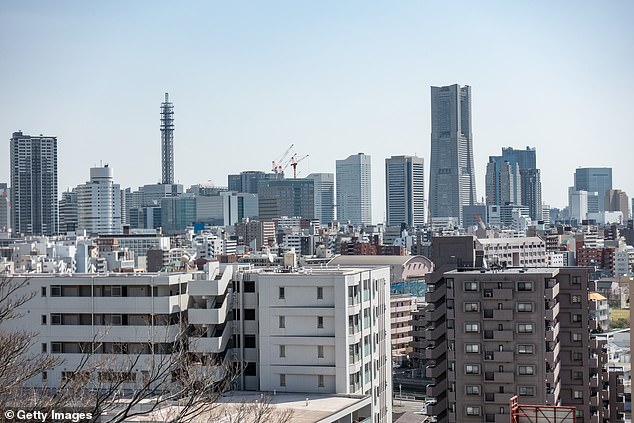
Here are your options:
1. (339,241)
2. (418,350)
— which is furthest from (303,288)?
(339,241)

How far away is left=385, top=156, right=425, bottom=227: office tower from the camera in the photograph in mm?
111938

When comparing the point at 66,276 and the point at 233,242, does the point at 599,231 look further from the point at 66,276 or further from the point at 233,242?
the point at 66,276

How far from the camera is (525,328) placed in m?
12.5

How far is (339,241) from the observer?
56156 millimetres

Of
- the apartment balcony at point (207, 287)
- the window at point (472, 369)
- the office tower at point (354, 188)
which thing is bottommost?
the window at point (472, 369)

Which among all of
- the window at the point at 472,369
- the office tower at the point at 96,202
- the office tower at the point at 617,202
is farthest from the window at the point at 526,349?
the office tower at the point at 96,202

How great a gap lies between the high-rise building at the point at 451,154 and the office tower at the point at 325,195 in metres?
12.8

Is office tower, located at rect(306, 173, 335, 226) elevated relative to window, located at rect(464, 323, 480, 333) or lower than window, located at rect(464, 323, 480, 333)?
elevated

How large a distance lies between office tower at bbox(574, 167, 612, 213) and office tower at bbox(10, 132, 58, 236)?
47.0 m

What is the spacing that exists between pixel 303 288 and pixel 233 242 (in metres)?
52.3

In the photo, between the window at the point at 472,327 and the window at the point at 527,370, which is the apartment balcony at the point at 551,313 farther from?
the window at the point at 472,327

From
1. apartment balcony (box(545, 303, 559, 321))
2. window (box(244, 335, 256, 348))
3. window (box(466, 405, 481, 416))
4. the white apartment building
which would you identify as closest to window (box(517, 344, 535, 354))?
apartment balcony (box(545, 303, 559, 321))

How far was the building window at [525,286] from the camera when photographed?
41.3ft

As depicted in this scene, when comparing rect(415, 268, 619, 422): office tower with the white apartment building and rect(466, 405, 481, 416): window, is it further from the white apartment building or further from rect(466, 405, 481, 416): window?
the white apartment building
